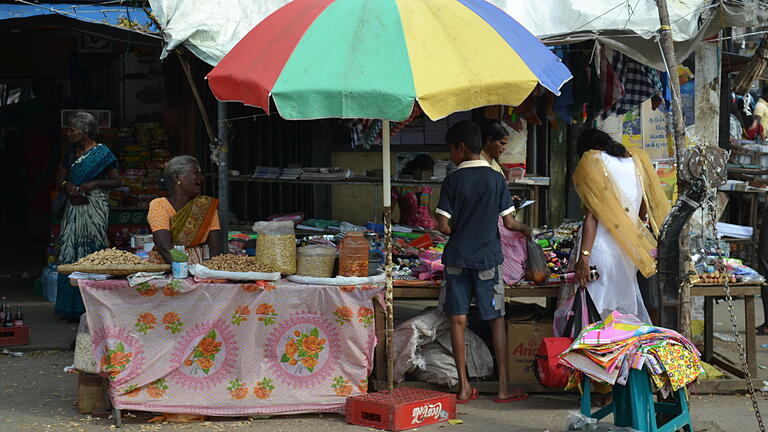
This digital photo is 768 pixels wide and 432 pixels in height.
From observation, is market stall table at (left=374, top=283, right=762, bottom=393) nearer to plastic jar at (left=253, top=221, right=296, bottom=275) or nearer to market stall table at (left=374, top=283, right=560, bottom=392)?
market stall table at (left=374, top=283, right=560, bottom=392)

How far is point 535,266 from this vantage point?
673 centimetres

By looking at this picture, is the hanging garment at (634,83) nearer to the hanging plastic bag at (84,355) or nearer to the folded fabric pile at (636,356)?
the folded fabric pile at (636,356)

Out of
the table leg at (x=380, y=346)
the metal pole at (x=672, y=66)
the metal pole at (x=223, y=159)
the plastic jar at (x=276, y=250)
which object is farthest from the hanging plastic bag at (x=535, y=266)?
the metal pole at (x=223, y=159)

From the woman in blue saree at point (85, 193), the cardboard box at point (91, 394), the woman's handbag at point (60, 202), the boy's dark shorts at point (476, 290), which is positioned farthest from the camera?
the woman's handbag at point (60, 202)

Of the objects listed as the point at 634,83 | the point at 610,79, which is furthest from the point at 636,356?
the point at 634,83

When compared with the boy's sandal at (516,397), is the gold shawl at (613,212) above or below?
above

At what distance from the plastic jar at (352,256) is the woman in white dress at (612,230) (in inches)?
58.3

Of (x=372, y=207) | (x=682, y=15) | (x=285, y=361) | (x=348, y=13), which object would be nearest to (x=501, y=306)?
(x=285, y=361)

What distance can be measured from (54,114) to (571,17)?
825 cm

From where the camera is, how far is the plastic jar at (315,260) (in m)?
6.19

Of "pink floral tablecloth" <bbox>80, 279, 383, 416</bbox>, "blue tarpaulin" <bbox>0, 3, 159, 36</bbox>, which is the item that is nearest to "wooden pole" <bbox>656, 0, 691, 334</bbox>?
"pink floral tablecloth" <bbox>80, 279, 383, 416</bbox>

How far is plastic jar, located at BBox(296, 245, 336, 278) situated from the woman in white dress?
170 cm

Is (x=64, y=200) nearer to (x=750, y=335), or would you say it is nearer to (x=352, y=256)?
(x=352, y=256)

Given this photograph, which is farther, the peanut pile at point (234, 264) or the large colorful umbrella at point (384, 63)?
the peanut pile at point (234, 264)
